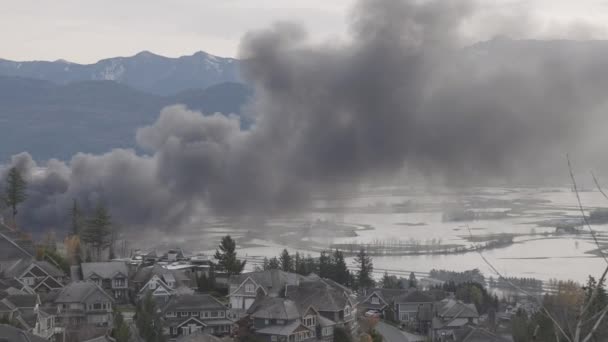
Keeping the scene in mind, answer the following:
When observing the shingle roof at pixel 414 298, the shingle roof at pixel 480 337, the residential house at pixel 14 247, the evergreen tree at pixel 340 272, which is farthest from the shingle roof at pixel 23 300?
the evergreen tree at pixel 340 272

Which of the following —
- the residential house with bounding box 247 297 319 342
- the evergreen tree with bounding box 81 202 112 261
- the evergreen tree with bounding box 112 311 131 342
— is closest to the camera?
the evergreen tree with bounding box 112 311 131 342

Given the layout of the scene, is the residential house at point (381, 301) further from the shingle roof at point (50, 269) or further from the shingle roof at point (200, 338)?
the shingle roof at point (200, 338)

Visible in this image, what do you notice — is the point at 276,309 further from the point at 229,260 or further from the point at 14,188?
the point at 14,188

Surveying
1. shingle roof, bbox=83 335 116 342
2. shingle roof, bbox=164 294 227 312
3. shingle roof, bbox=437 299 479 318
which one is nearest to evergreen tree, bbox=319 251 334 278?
shingle roof, bbox=437 299 479 318

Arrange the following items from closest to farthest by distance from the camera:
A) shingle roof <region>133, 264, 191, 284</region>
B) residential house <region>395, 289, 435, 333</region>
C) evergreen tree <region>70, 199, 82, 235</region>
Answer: shingle roof <region>133, 264, 191, 284</region>
residential house <region>395, 289, 435, 333</region>
evergreen tree <region>70, 199, 82, 235</region>

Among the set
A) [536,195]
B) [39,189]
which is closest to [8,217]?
[39,189]

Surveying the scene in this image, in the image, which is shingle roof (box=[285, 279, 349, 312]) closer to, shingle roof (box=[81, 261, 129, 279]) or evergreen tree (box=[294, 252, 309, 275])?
shingle roof (box=[81, 261, 129, 279])

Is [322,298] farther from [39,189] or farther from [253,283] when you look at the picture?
[39,189]
